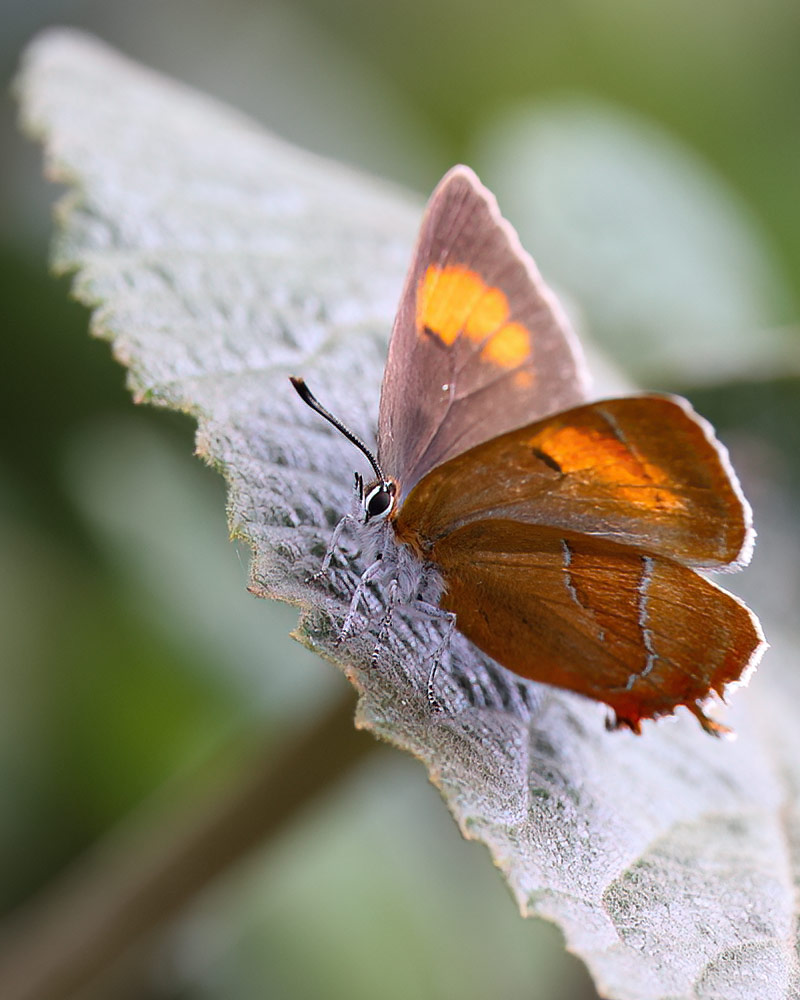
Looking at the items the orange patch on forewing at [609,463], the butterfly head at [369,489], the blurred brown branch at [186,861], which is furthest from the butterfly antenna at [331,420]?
the blurred brown branch at [186,861]

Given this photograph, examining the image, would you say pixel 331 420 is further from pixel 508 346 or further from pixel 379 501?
pixel 508 346

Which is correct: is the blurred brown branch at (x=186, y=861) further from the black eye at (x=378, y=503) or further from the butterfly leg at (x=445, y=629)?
the black eye at (x=378, y=503)

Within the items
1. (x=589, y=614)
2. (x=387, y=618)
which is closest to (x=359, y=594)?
(x=387, y=618)

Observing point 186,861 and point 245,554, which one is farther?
point 186,861

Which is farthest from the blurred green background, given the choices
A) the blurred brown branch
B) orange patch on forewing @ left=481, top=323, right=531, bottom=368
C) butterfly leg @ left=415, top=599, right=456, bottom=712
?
orange patch on forewing @ left=481, top=323, right=531, bottom=368

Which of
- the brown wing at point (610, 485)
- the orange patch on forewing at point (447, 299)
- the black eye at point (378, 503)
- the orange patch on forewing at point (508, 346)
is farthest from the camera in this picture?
the orange patch on forewing at point (508, 346)

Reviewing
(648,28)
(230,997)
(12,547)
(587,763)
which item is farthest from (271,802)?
(648,28)

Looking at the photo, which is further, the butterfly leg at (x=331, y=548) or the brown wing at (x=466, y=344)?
the brown wing at (x=466, y=344)
